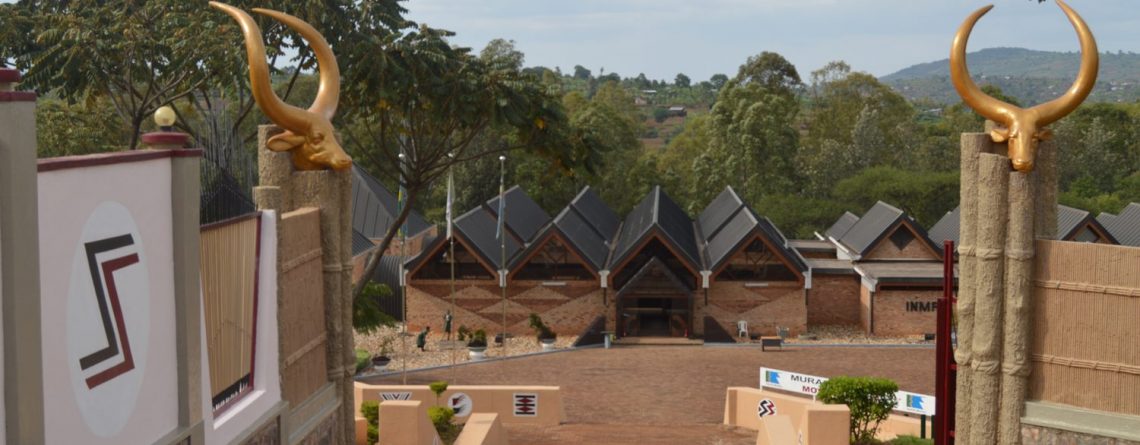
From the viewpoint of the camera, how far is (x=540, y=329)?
35938mm

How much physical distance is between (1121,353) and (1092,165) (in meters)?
50.8

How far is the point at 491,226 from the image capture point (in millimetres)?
41469

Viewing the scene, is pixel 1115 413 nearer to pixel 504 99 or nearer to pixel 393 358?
pixel 504 99

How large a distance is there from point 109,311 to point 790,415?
15.9m

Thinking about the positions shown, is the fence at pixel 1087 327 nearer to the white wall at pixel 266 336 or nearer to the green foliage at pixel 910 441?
the green foliage at pixel 910 441

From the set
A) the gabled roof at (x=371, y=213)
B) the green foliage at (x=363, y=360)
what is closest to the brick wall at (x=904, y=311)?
the green foliage at (x=363, y=360)

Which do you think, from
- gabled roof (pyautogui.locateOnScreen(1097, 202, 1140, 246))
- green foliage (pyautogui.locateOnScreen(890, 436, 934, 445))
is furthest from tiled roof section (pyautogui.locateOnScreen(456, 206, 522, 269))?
gabled roof (pyautogui.locateOnScreen(1097, 202, 1140, 246))

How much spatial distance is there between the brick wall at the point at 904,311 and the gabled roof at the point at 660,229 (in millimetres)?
5638

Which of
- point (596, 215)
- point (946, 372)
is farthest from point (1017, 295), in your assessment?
point (596, 215)

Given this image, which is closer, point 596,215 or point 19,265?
point 19,265

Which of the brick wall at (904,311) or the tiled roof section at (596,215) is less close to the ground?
the tiled roof section at (596,215)

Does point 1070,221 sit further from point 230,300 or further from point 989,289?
point 230,300

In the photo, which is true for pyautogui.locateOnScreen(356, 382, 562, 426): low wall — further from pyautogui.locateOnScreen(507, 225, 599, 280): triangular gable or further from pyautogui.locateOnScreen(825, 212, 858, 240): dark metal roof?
pyautogui.locateOnScreen(825, 212, 858, 240): dark metal roof

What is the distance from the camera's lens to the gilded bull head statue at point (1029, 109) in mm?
12672
